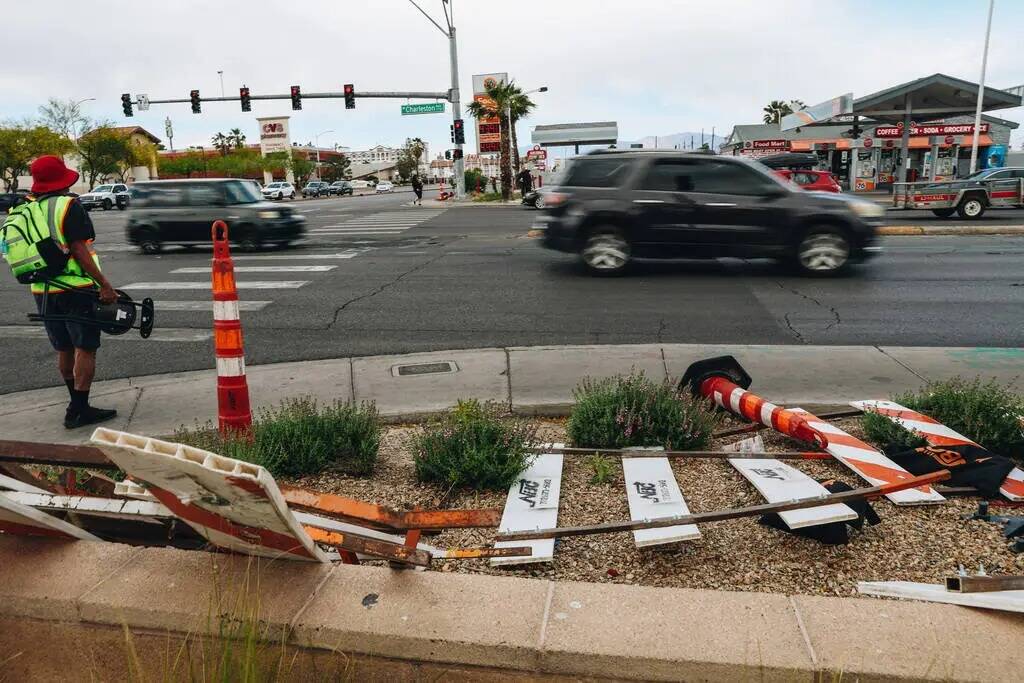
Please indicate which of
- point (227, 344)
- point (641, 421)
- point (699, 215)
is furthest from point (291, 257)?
point (641, 421)

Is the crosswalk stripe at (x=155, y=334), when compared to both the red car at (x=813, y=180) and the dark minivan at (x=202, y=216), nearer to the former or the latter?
the dark minivan at (x=202, y=216)

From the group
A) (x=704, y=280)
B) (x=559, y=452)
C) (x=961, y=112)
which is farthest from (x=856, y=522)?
(x=961, y=112)

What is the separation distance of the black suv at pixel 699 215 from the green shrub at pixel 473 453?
9.07 m

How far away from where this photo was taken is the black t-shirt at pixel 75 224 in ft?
18.9

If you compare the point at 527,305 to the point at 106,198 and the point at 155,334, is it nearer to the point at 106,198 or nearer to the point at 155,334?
the point at 155,334

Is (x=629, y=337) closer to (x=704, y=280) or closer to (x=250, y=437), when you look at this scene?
(x=704, y=280)

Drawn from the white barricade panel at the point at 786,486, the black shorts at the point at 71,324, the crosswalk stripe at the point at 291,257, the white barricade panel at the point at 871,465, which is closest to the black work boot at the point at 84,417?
the black shorts at the point at 71,324

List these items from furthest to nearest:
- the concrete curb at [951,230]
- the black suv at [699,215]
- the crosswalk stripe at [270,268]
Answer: the concrete curb at [951,230] < the crosswalk stripe at [270,268] < the black suv at [699,215]

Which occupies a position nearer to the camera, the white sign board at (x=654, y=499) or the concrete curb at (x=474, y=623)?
the concrete curb at (x=474, y=623)

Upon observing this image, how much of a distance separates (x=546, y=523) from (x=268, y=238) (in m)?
16.4

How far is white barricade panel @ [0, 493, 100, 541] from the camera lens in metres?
3.01

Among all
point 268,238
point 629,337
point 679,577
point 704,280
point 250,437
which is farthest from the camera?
point 268,238

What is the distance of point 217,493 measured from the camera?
2586 mm

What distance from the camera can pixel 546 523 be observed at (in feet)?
12.2
